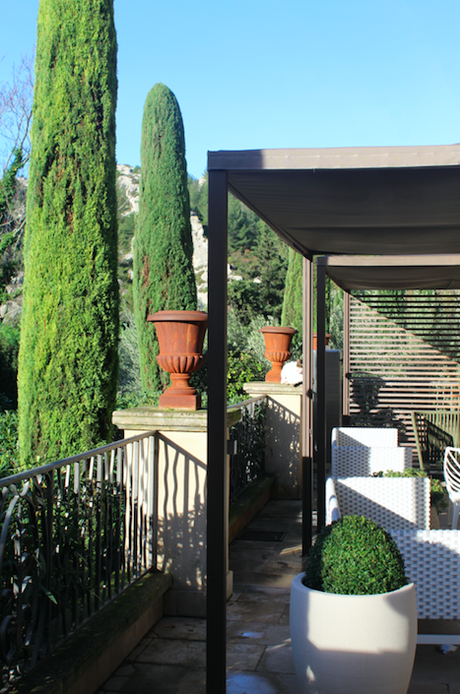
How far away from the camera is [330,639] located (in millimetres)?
2084

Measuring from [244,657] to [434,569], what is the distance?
1.03 m

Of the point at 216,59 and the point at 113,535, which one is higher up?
the point at 216,59

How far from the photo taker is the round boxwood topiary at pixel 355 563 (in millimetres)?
2135

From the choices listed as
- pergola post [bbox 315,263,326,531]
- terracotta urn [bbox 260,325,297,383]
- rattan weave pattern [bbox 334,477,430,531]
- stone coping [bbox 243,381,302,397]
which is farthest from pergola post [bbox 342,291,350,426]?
rattan weave pattern [bbox 334,477,430,531]

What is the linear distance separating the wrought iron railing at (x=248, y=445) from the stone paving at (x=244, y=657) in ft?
4.57

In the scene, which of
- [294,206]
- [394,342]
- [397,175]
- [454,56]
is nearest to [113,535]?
[294,206]

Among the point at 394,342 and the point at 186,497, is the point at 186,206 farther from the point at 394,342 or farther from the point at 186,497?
the point at 186,497

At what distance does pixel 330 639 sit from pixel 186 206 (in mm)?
9702

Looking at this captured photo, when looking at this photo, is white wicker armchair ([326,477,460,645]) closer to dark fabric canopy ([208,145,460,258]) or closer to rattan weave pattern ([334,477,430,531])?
rattan weave pattern ([334,477,430,531])

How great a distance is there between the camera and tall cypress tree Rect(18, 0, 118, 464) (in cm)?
521

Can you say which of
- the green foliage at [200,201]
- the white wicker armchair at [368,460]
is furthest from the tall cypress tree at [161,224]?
the green foliage at [200,201]

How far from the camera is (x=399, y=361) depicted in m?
8.72

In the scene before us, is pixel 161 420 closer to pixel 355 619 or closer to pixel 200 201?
pixel 355 619

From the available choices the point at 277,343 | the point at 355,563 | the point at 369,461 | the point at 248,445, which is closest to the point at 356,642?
the point at 355,563
